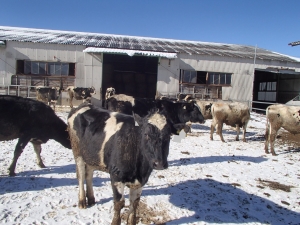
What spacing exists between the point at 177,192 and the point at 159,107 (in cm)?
479

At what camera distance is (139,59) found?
24.0 meters

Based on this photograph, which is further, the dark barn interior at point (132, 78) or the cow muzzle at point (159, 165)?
the dark barn interior at point (132, 78)

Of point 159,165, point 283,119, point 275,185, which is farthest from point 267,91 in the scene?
point 159,165

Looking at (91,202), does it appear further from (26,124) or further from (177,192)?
(26,124)

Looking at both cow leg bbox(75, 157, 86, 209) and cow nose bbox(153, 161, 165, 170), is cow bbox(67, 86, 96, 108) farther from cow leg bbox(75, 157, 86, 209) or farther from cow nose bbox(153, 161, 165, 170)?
cow nose bbox(153, 161, 165, 170)

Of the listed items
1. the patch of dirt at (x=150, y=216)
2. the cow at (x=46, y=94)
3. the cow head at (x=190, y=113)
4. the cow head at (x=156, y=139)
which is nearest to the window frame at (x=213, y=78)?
the cow head at (x=190, y=113)

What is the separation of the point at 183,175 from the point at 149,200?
168 cm

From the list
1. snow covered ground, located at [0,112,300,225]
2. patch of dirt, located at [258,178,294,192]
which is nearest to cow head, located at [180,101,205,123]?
snow covered ground, located at [0,112,300,225]

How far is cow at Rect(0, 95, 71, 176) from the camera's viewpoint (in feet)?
17.0

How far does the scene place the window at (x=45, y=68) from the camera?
17.6 metres

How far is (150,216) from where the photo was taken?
3.91 meters

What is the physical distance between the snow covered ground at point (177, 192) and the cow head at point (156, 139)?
4.74 feet

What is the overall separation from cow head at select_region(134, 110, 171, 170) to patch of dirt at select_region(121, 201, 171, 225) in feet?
4.50

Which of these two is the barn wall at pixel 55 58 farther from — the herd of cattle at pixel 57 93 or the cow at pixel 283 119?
the cow at pixel 283 119
